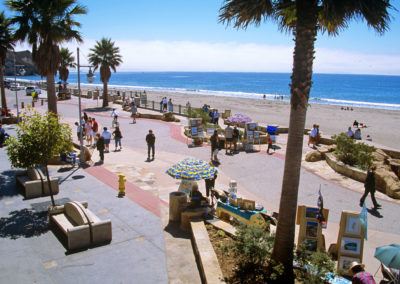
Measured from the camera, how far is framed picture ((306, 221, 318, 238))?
9383mm

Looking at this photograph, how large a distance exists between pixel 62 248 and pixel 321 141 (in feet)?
63.0

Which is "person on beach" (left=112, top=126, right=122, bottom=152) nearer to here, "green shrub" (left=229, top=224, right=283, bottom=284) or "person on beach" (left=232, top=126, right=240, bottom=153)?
"person on beach" (left=232, top=126, right=240, bottom=153)

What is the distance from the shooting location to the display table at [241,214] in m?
10.3

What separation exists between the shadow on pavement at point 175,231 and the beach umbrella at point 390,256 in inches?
199

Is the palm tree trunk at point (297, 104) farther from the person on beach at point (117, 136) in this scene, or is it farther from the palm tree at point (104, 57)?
the palm tree at point (104, 57)

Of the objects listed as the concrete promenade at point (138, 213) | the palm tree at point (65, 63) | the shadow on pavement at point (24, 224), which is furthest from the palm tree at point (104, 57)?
the shadow on pavement at point (24, 224)

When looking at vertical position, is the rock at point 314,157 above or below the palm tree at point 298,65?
below

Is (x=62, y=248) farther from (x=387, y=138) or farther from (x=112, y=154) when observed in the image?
(x=387, y=138)

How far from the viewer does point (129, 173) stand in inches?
663

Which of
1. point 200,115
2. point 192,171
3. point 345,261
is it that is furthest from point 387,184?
point 200,115

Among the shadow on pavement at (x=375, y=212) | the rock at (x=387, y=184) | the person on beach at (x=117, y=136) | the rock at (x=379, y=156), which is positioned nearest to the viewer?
the shadow on pavement at (x=375, y=212)

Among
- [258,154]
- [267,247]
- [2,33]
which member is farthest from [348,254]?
[2,33]

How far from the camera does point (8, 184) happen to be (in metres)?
14.8

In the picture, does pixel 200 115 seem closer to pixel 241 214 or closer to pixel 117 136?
pixel 117 136
